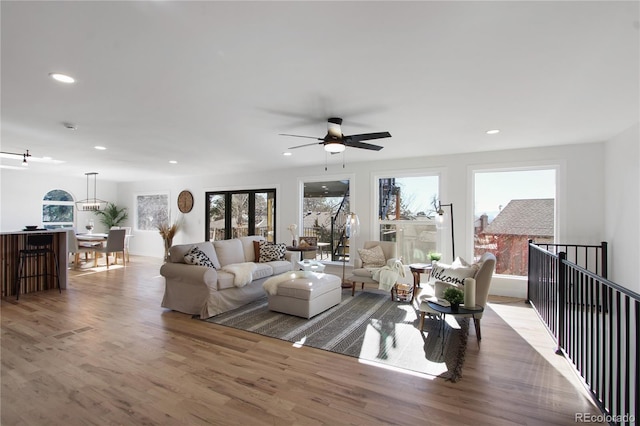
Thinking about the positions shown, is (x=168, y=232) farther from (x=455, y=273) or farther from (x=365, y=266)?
(x=455, y=273)

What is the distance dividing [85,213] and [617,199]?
12.5 metres

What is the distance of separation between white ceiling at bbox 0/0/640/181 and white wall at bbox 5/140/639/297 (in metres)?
0.52

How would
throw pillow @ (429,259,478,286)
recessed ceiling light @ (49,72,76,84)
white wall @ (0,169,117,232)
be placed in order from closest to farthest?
1. recessed ceiling light @ (49,72,76,84)
2. throw pillow @ (429,259,478,286)
3. white wall @ (0,169,117,232)

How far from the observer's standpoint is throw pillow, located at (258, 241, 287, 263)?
5359mm

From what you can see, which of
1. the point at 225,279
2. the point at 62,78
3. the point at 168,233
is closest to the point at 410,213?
the point at 225,279

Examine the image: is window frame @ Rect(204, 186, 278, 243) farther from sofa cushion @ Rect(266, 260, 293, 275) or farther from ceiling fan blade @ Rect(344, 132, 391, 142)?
ceiling fan blade @ Rect(344, 132, 391, 142)

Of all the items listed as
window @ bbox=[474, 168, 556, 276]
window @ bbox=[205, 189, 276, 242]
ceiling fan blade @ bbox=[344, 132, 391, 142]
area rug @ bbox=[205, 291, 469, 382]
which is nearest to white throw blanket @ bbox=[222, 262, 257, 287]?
area rug @ bbox=[205, 291, 469, 382]

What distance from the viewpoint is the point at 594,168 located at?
455cm

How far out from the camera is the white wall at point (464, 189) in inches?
163

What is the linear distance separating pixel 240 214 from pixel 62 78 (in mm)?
5652

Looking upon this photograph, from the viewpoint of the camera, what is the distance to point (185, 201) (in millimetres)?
8766

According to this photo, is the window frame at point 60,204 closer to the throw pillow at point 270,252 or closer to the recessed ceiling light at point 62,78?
the throw pillow at point 270,252

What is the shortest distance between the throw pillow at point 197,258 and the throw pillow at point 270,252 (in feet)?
3.90

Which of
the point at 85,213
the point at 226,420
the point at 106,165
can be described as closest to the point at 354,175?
the point at 226,420
